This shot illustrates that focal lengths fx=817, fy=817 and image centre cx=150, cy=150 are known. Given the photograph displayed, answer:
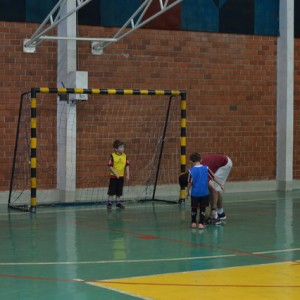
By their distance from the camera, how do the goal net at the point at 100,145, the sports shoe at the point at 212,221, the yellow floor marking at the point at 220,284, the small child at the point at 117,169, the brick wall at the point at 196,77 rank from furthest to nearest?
the goal net at the point at 100,145
the brick wall at the point at 196,77
the small child at the point at 117,169
the sports shoe at the point at 212,221
the yellow floor marking at the point at 220,284

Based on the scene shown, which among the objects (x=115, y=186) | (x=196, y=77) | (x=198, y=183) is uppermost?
(x=196, y=77)

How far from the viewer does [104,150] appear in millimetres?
21688

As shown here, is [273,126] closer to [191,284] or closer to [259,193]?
[259,193]

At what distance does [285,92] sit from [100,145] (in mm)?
6182

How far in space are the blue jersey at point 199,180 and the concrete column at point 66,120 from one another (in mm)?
6256

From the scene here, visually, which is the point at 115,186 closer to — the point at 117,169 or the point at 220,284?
the point at 117,169

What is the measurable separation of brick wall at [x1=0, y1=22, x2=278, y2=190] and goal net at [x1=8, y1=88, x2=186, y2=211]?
371mm

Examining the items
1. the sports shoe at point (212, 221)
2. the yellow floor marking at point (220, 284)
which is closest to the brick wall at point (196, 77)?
the sports shoe at point (212, 221)

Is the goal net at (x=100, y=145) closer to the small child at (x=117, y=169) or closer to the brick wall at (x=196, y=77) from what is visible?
the brick wall at (x=196, y=77)

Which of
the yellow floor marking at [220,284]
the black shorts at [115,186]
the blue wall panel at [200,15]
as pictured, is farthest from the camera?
the blue wall panel at [200,15]

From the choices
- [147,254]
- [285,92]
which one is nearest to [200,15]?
[285,92]

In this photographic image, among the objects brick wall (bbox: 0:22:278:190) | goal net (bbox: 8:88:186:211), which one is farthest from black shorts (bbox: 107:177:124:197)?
A: brick wall (bbox: 0:22:278:190)

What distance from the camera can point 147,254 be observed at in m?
12.5

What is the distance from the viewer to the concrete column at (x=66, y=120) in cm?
2081
